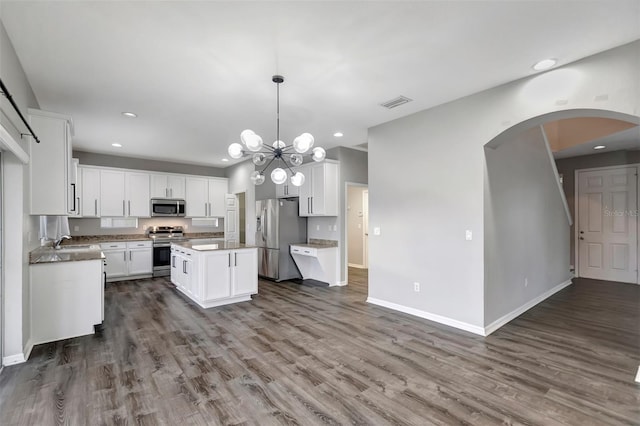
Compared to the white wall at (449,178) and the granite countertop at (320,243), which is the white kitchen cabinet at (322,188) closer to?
the granite countertop at (320,243)

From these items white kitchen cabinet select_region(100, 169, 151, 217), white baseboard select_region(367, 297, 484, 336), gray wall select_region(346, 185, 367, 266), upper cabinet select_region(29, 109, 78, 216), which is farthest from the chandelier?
white kitchen cabinet select_region(100, 169, 151, 217)

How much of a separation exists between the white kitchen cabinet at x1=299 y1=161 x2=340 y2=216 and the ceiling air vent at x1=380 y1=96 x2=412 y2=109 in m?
2.19

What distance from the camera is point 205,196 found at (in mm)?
7840

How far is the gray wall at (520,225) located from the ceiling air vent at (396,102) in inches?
43.5

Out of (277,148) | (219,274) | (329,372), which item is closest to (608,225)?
(329,372)

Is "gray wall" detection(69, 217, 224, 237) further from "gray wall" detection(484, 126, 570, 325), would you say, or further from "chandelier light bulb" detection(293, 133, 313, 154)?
"gray wall" detection(484, 126, 570, 325)

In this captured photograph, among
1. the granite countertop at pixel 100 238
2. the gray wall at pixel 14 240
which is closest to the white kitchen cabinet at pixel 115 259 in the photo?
the granite countertop at pixel 100 238

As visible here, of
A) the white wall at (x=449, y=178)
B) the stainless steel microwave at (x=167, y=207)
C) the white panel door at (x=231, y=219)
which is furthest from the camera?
the white panel door at (x=231, y=219)

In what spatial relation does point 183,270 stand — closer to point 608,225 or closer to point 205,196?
point 205,196

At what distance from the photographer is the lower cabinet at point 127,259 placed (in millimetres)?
6246

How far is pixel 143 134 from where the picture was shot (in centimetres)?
520

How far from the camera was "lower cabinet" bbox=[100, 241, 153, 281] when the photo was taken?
6.25m

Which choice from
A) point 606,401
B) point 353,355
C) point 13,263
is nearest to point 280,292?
point 353,355

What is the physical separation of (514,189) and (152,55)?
4.44 meters
